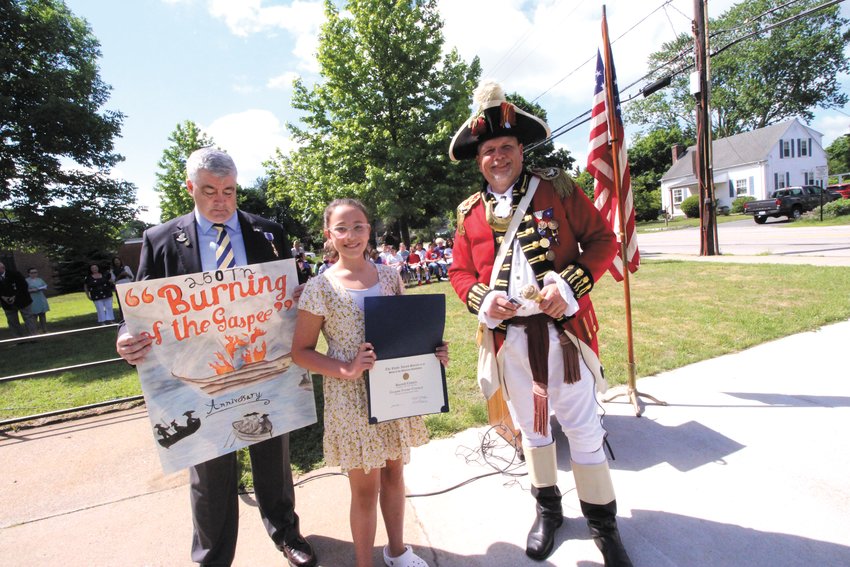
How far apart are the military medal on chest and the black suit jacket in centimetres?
146

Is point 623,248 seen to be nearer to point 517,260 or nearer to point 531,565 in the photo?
point 517,260

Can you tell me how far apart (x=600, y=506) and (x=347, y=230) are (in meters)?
1.89

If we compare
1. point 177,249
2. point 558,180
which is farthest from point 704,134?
point 177,249

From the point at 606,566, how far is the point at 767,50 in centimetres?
5220

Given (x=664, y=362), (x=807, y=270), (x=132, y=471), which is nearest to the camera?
(x=132, y=471)

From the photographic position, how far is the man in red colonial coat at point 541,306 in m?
2.15

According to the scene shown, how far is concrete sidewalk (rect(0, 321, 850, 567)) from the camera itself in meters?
2.25

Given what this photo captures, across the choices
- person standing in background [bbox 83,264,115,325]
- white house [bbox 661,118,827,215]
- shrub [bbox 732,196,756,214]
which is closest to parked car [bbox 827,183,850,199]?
white house [bbox 661,118,827,215]

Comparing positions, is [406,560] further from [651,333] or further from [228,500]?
[651,333]

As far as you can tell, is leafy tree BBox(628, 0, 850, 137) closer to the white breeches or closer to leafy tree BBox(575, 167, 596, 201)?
leafy tree BBox(575, 167, 596, 201)

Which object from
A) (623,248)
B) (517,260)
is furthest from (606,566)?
(623,248)

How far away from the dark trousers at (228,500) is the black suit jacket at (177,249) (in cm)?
96

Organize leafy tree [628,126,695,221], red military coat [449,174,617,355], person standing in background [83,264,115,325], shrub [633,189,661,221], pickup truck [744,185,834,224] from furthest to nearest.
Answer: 1. leafy tree [628,126,695,221]
2. shrub [633,189,661,221]
3. pickup truck [744,185,834,224]
4. person standing in background [83,264,115,325]
5. red military coat [449,174,617,355]

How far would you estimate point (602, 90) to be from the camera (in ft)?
12.3
